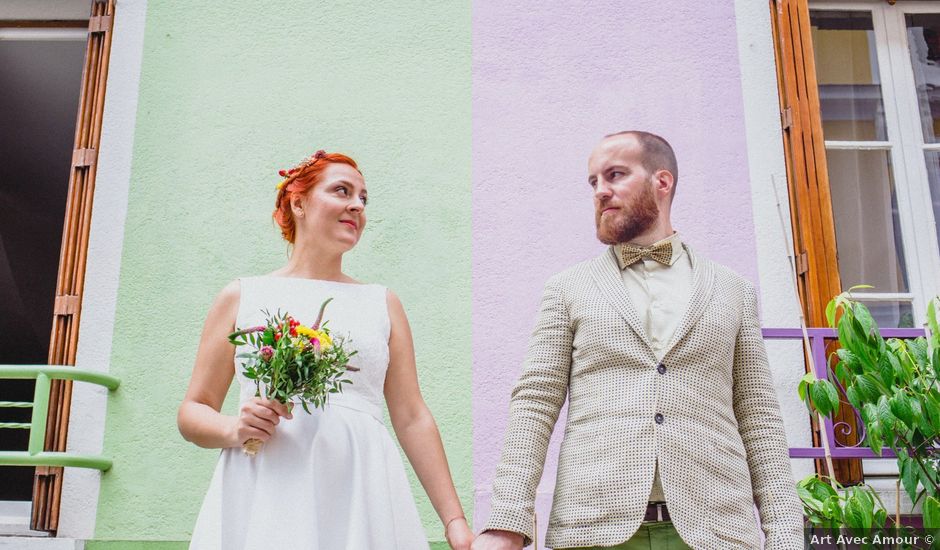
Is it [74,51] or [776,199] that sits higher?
[74,51]

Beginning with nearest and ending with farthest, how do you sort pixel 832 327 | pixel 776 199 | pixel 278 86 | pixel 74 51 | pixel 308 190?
pixel 308 190 < pixel 832 327 < pixel 776 199 < pixel 278 86 < pixel 74 51

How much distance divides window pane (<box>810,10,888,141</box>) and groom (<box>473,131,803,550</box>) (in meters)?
2.24

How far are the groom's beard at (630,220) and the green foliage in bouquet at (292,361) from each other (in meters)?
0.86

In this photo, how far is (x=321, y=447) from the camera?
112 inches

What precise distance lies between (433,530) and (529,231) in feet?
4.62

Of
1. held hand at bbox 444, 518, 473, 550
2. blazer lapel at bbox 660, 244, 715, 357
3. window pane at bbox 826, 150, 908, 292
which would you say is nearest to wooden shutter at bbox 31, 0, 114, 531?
held hand at bbox 444, 518, 473, 550

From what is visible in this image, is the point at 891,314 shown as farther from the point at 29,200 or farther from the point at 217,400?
the point at 29,200

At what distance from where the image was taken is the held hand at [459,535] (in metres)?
2.82

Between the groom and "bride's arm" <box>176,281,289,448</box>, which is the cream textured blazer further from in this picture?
"bride's arm" <box>176,281,289,448</box>

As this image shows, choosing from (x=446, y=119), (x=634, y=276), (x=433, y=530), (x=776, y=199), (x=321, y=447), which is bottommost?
(x=433, y=530)

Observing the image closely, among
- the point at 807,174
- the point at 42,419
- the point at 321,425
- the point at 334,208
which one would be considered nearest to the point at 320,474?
the point at 321,425

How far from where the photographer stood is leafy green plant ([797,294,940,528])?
364 centimetres

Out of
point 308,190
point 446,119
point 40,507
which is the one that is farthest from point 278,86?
point 40,507

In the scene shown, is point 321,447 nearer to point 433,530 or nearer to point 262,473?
point 262,473
